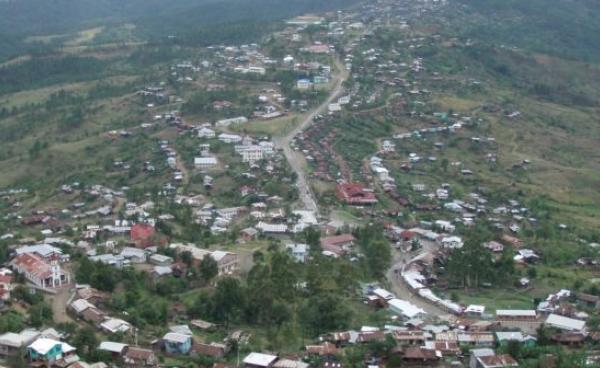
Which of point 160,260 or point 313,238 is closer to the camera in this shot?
point 160,260

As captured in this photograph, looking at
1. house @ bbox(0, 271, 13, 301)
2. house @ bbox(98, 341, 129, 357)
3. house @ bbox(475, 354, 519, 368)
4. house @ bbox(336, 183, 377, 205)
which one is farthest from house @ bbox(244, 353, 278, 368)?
house @ bbox(336, 183, 377, 205)

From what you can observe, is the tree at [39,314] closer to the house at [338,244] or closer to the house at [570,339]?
the house at [338,244]

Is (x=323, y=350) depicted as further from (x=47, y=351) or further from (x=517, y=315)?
(x=47, y=351)

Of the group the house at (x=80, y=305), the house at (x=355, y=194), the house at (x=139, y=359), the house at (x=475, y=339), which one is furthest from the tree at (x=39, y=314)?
the house at (x=355, y=194)

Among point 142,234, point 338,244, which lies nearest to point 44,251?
point 142,234

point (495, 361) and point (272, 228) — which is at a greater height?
point (495, 361)
